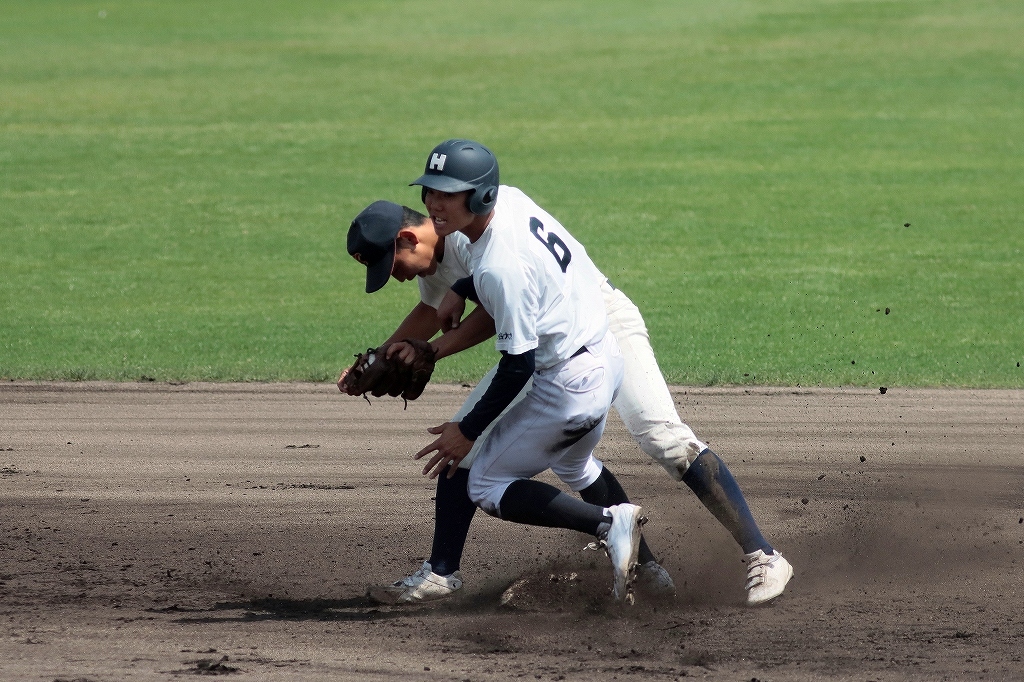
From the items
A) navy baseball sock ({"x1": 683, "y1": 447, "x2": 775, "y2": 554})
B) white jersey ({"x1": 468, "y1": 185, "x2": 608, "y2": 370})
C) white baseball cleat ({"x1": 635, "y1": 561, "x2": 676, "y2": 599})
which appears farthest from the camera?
white baseball cleat ({"x1": 635, "y1": 561, "x2": 676, "y2": 599})

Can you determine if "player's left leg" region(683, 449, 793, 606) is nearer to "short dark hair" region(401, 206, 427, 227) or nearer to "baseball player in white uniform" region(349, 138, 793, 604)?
"baseball player in white uniform" region(349, 138, 793, 604)

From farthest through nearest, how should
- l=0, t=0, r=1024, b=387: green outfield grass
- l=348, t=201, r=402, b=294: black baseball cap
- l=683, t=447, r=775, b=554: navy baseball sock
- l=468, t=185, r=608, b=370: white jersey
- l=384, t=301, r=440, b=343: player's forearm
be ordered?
1. l=0, t=0, r=1024, b=387: green outfield grass
2. l=384, t=301, r=440, b=343: player's forearm
3. l=683, t=447, r=775, b=554: navy baseball sock
4. l=348, t=201, r=402, b=294: black baseball cap
5. l=468, t=185, r=608, b=370: white jersey

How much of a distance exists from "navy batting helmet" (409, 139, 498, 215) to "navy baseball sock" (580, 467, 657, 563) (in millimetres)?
1584

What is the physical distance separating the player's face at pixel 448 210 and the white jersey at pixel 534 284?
10cm

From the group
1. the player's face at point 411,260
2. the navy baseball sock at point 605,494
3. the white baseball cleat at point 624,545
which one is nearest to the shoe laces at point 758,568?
the navy baseball sock at point 605,494

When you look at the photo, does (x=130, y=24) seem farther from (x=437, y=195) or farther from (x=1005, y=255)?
(x=437, y=195)

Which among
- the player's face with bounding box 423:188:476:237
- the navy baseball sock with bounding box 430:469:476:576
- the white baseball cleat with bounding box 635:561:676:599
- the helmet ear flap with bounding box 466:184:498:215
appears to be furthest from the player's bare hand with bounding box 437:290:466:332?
the white baseball cleat with bounding box 635:561:676:599

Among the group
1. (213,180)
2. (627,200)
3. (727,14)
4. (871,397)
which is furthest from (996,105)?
(871,397)

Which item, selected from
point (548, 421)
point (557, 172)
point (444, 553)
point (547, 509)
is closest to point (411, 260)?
point (548, 421)

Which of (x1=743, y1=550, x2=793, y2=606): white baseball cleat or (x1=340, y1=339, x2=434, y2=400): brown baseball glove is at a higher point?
(x1=340, y1=339, x2=434, y2=400): brown baseball glove

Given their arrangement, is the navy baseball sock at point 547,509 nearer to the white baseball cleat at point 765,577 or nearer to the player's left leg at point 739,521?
the player's left leg at point 739,521

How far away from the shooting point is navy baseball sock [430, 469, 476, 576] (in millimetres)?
5848

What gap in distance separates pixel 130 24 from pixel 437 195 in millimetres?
33246

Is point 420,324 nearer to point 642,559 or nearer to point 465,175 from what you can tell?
point 465,175
